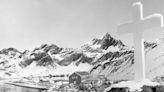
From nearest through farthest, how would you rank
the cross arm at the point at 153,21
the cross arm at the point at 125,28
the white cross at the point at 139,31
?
the cross arm at the point at 153,21 < the white cross at the point at 139,31 < the cross arm at the point at 125,28

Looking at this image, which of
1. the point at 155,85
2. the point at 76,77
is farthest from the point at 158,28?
the point at 76,77

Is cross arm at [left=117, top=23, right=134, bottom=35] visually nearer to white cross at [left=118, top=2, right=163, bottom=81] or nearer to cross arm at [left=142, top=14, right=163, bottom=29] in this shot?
white cross at [left=118, top=2, right=163, bottom=81]

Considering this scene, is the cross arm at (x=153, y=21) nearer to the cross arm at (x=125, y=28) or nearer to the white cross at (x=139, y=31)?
the white cross at (x=139, y=31)

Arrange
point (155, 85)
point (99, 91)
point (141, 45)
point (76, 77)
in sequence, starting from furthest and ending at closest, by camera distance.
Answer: point (76, 77)
point (99, 91)
point (141, 45)
point (155, 85)

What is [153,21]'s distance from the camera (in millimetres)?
9578

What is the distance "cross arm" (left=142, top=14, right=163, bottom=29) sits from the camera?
30.8 ft

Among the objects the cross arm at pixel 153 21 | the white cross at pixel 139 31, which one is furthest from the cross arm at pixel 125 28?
the cross arm at pixel 153 21

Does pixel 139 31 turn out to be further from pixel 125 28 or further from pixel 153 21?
pixel 153 21

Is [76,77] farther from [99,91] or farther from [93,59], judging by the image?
[93,59]

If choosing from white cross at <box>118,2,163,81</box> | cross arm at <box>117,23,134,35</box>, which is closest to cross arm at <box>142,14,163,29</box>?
white cross at <box>118,2,163,81</box>

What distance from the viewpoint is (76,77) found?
29203 millimetres

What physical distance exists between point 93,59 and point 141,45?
182867 millimetres

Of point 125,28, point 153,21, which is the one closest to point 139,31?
point 125,28

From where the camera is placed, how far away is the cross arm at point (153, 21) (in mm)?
9391
